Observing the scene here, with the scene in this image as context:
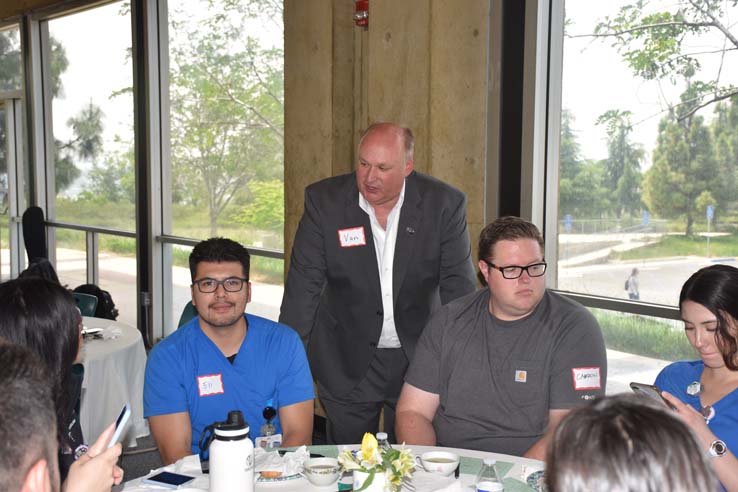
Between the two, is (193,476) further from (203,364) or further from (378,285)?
(378,285)

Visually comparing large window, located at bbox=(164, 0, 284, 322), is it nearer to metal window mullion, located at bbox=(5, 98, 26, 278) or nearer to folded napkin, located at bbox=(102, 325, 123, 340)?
folded napkin, located at bbox=(102, 325, 123, 340)

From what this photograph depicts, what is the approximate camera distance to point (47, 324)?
1982mm

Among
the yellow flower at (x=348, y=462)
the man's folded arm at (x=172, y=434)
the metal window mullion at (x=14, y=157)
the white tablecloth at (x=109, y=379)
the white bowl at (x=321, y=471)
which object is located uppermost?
the metal window mullion at (x=14, y=157)

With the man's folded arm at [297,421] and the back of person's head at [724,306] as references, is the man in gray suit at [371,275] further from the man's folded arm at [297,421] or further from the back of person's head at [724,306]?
the back of person's head at [724,306]

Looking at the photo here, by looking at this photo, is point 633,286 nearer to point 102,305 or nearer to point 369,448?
point 369,448

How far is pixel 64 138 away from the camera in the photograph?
846cm

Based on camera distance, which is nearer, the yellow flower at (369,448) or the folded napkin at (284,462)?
the yellow flower at (369,448)

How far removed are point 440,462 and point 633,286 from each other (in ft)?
6.76

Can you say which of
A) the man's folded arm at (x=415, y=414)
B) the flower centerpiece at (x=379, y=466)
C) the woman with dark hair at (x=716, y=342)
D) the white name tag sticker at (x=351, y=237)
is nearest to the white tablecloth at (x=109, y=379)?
the white name tag sticker at (x=351, y=237)

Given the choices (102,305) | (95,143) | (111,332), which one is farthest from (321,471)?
(95,143)

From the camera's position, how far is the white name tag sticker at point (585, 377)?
102 inches

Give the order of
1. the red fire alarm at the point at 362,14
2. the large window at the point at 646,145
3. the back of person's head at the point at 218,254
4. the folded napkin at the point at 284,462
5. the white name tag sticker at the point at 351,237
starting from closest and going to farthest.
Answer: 1. the folded napkin at the point at 284,462
2. the back of person's head at the point at 218,254
3. the white name tag sticker at the point at 351,237
4. the large window at the point at 646,145
5. the red fire alarm at the point at 362,14

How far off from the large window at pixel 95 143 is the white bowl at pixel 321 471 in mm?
5787

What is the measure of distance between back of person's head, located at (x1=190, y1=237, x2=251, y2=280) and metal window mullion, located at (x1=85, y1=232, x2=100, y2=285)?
5595 mm
